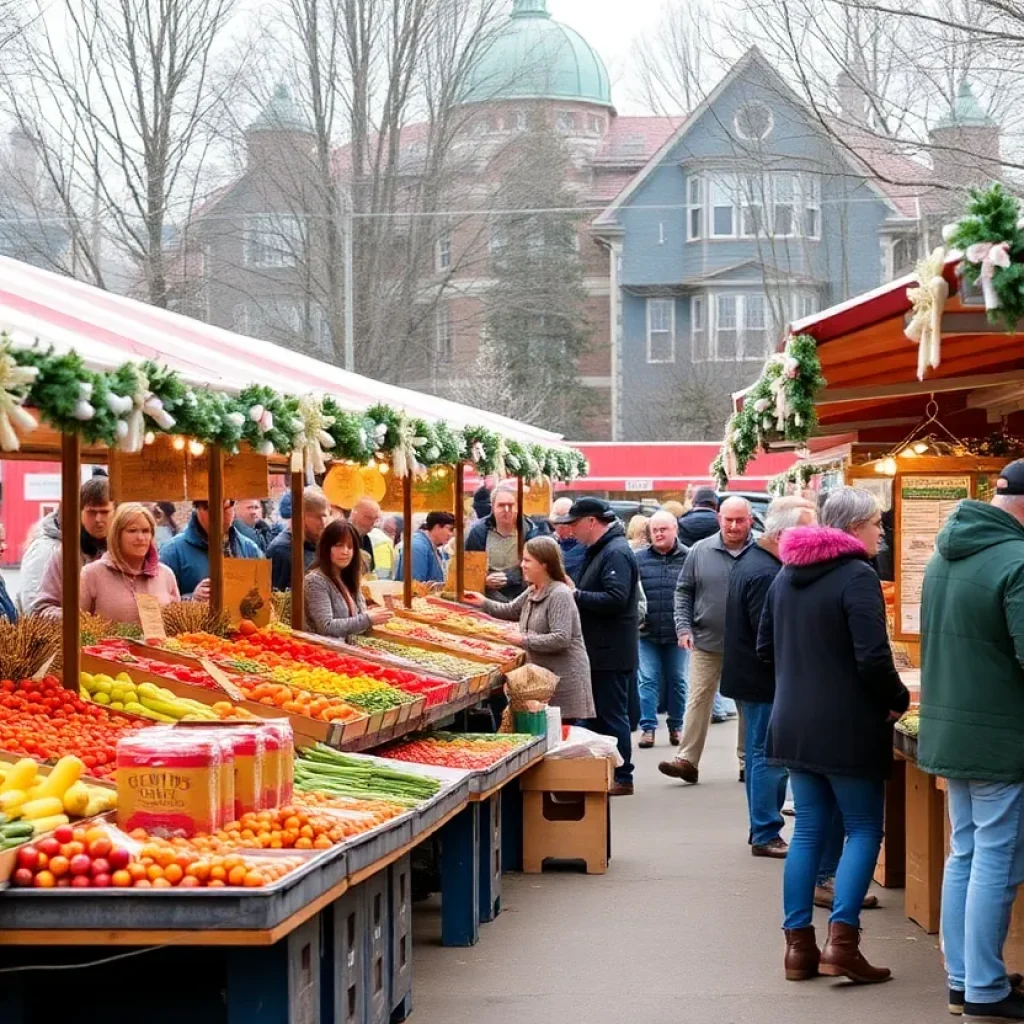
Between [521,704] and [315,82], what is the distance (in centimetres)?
2581

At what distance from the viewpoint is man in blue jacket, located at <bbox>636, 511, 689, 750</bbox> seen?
15.0 metres

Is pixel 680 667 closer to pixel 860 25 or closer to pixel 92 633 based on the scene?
pixel 860 25

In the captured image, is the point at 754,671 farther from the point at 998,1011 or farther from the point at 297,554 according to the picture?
the point at 998,1011

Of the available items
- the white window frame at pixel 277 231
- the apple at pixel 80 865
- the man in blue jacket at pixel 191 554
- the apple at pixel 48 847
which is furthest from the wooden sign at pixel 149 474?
the white window frame at pixel 277 231

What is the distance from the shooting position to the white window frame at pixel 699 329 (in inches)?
1916

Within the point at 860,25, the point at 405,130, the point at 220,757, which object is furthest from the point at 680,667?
the point at 405,130

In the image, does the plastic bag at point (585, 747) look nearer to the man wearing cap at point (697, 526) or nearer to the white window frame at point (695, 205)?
the man wearing cap at point (697, 526)

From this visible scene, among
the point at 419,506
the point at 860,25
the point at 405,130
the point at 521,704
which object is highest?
the point at 405,130

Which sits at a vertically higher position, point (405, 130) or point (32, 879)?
point (405, 130)

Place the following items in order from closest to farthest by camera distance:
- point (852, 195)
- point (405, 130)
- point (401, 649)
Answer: point (401, 649) < point (405, 130) < point (852, 195)

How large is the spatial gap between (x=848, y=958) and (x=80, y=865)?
341 centimetres

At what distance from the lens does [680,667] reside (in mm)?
15211

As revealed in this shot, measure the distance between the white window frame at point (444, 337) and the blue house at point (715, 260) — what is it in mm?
4916

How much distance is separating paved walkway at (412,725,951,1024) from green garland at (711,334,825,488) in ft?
7.33
